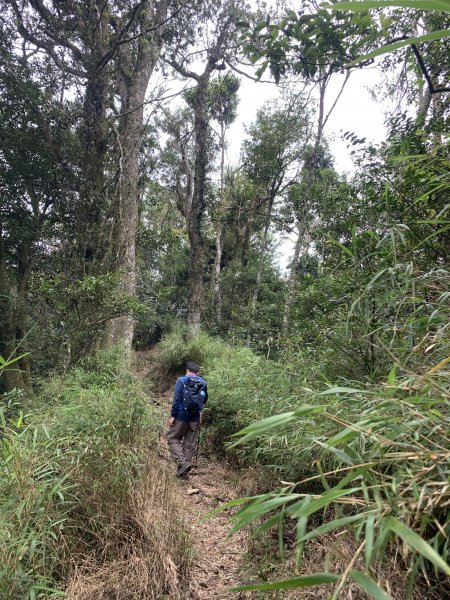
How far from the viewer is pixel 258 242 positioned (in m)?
17.9

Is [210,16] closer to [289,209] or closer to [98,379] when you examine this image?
[289,209]

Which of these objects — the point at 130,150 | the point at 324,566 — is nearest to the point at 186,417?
the point at 324,566

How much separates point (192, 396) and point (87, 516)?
2184 millimetres

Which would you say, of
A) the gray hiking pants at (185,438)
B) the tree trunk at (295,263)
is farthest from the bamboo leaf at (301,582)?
the tree trunk at (295,263)

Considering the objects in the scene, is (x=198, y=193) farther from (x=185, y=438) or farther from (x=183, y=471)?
(x=183, y=471)

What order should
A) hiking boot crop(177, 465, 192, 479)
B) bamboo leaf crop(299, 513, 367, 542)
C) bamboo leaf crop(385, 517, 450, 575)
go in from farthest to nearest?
hiking boot crop(177, 465, 192, 479)
bamboo leaf crop(299, 513, 367, 542)
bamboo leaf crop(385, 517, 450, 575)

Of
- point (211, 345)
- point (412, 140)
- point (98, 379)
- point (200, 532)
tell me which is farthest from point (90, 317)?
point (412, 140)

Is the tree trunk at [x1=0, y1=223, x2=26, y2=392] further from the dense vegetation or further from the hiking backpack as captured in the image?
the hiking backpack

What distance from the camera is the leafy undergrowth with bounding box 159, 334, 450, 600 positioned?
0.80 m

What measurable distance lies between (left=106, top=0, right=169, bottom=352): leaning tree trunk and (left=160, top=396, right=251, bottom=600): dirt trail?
346 centimetres

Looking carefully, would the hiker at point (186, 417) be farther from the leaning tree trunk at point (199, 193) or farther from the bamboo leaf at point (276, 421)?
the leaning tree trunk at point (199, 193)

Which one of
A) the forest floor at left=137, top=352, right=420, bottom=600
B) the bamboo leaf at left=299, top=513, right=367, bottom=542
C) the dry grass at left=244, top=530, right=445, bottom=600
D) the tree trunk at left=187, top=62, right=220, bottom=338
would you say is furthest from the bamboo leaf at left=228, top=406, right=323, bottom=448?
the tree trunk at left=187, top=62, right=220, bottom=338

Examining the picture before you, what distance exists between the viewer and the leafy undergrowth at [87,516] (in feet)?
6.34

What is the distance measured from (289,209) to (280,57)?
14374mm
